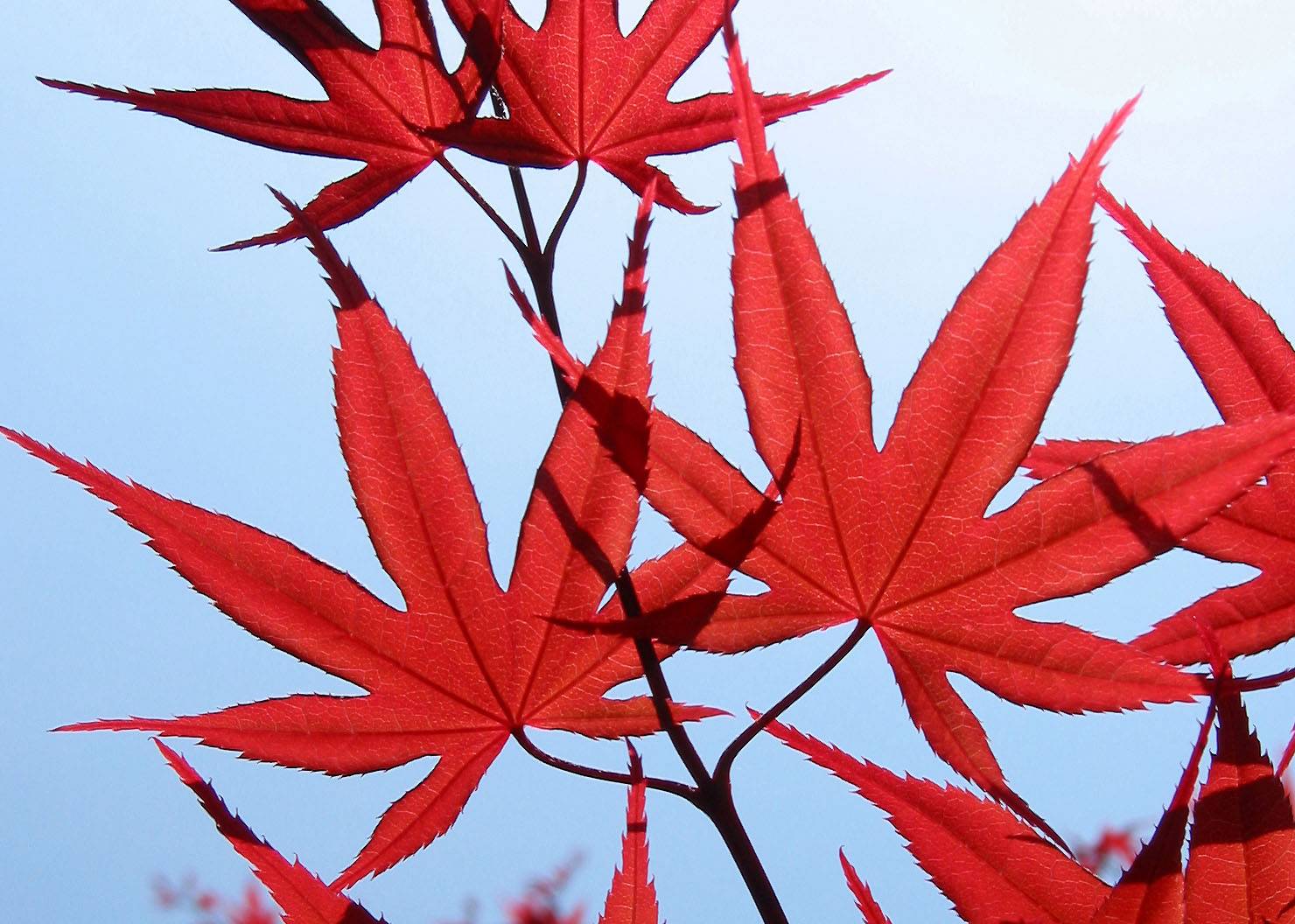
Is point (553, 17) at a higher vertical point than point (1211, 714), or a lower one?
higher

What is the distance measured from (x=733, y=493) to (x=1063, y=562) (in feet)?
0.83

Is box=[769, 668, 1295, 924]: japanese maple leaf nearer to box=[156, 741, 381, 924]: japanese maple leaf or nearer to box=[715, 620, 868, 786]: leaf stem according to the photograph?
box=[715, 620, 868, 786]: leaf stem

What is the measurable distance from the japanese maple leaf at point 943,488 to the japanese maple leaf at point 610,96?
1.18 ft

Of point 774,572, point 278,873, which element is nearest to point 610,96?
point 774,572

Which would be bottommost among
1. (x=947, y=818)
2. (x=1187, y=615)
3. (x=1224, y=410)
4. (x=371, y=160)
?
(x=947, y=818)

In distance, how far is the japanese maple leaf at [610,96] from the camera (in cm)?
103

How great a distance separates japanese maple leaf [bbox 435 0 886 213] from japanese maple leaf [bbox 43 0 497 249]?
5cm

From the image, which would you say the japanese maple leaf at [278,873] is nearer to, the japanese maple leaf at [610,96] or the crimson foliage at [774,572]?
the crimson foliage at [774,572]

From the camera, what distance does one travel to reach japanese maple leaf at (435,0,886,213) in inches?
40.4

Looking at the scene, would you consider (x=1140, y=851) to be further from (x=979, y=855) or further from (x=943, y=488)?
(x=943, y=488)

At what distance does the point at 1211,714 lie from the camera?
70 cm

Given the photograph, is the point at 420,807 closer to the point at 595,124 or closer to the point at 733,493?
the point at 733,493

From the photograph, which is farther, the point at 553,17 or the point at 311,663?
the point at 553,17

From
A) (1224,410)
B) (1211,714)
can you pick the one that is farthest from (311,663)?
(1224,410)
